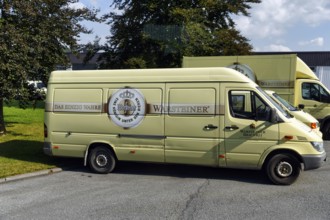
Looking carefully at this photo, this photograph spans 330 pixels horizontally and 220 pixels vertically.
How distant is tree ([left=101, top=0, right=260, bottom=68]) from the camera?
23.7m

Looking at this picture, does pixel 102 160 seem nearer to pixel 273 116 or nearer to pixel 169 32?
pixel 273 116

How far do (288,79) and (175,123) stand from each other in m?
7.43

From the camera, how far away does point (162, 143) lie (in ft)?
28.9

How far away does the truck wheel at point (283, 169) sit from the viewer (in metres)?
8.05

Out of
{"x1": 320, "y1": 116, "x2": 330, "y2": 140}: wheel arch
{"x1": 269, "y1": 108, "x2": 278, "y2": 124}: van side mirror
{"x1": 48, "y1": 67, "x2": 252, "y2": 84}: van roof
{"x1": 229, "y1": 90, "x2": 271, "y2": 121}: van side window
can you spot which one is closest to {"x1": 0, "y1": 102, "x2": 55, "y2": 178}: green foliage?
{"x1": 48, "y1": 67, "x2": 252, "y2": 84}: van roof

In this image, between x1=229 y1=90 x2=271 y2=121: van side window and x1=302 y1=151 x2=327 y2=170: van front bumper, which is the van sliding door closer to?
x1=229 y1=90 x2=271 y2=121: van side window

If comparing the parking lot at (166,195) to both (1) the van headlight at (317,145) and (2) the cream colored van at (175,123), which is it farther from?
(1) the van headlight at (317,145)

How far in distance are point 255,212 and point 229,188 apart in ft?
5.09

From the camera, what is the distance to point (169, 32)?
24.3 metres

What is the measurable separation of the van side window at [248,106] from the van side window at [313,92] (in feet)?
25.4

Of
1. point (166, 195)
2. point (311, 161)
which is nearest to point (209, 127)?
point (166, 195)

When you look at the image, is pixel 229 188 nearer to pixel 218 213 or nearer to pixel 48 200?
pixel 218 213

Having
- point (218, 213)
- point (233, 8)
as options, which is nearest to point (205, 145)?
point (218, 213)

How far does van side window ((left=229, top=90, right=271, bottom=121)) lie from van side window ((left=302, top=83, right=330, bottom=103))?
7.76 metres
